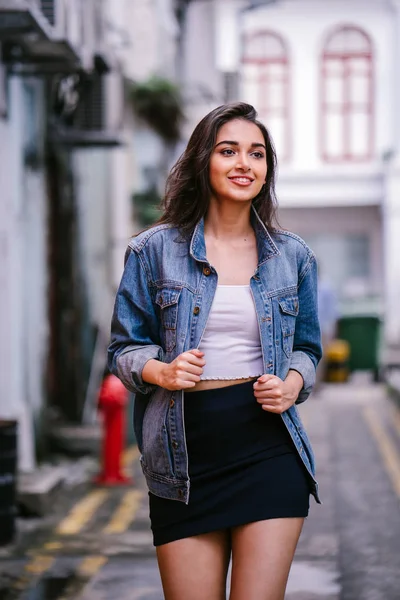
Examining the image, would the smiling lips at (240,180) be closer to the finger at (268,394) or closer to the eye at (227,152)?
the eye at (227,152)

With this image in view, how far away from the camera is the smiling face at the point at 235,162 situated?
3873 mm

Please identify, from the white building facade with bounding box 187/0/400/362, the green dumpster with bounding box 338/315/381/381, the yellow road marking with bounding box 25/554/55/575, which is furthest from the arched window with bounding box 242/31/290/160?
the yellow road marking with bounding box 25/554/55/575

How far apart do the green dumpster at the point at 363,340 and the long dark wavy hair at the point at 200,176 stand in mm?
19793

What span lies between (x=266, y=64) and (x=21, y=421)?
23.0 meters

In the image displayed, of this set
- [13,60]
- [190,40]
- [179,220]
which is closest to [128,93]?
[190,40]

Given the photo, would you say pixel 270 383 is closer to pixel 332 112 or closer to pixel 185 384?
pixel 185 384

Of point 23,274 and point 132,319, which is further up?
point 132,319

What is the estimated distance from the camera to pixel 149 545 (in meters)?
8.18

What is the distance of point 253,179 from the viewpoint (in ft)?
12.8

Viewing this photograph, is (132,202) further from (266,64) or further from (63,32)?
(266,64)

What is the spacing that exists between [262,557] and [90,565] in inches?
161

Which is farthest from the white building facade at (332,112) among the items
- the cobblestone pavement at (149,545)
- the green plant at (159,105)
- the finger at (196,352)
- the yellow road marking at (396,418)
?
the finger at (196,352)

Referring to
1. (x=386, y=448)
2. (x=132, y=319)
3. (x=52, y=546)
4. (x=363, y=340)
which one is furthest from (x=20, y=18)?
(x=363, y=340)

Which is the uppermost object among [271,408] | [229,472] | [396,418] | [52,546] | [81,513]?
[271,408]
